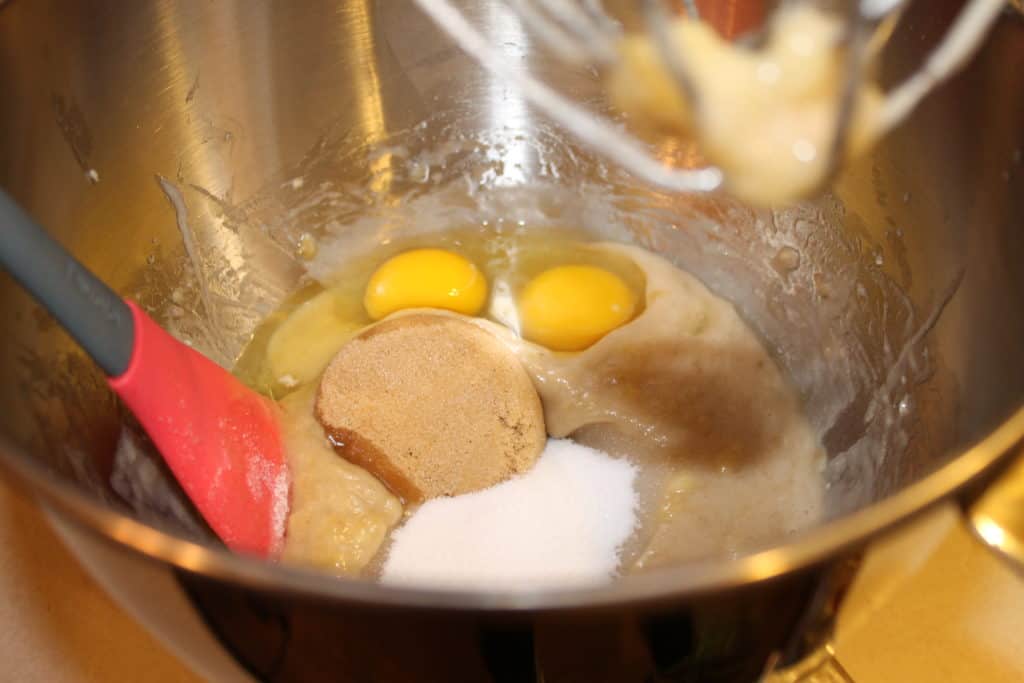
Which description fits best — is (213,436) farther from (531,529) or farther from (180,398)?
(531,529)

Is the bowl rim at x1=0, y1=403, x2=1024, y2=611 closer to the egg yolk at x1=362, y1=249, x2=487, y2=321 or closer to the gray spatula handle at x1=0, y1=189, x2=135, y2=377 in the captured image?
the gray spatula handle at x1=0, y1=189, x2=135, y2=377

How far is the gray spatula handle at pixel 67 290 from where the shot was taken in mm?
764

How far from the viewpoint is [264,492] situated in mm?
1073

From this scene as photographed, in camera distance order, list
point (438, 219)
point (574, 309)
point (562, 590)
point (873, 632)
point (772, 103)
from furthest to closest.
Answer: point (438, 219) < point (574, 309) < point (873, 632) < point (772, 103) < point (562, 590)

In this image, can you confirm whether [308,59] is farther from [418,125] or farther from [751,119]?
[751,119]

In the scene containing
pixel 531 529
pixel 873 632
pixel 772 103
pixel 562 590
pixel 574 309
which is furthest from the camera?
pixel 574 309

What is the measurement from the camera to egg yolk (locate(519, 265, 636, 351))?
1.31 m

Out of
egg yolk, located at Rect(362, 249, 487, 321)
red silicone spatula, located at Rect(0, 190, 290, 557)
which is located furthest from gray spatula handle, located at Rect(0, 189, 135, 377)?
egg yolk, located at Rect(362, 249, 487, 321)

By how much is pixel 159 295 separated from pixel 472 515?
0.53 meters

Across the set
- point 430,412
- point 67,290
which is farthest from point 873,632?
point 67,290

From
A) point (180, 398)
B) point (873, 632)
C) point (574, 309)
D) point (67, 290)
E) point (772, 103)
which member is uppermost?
point (772, 103)

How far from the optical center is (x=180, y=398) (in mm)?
969

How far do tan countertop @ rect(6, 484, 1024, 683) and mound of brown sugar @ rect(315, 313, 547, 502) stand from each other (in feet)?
1.10

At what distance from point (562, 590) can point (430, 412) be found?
0.65 m
